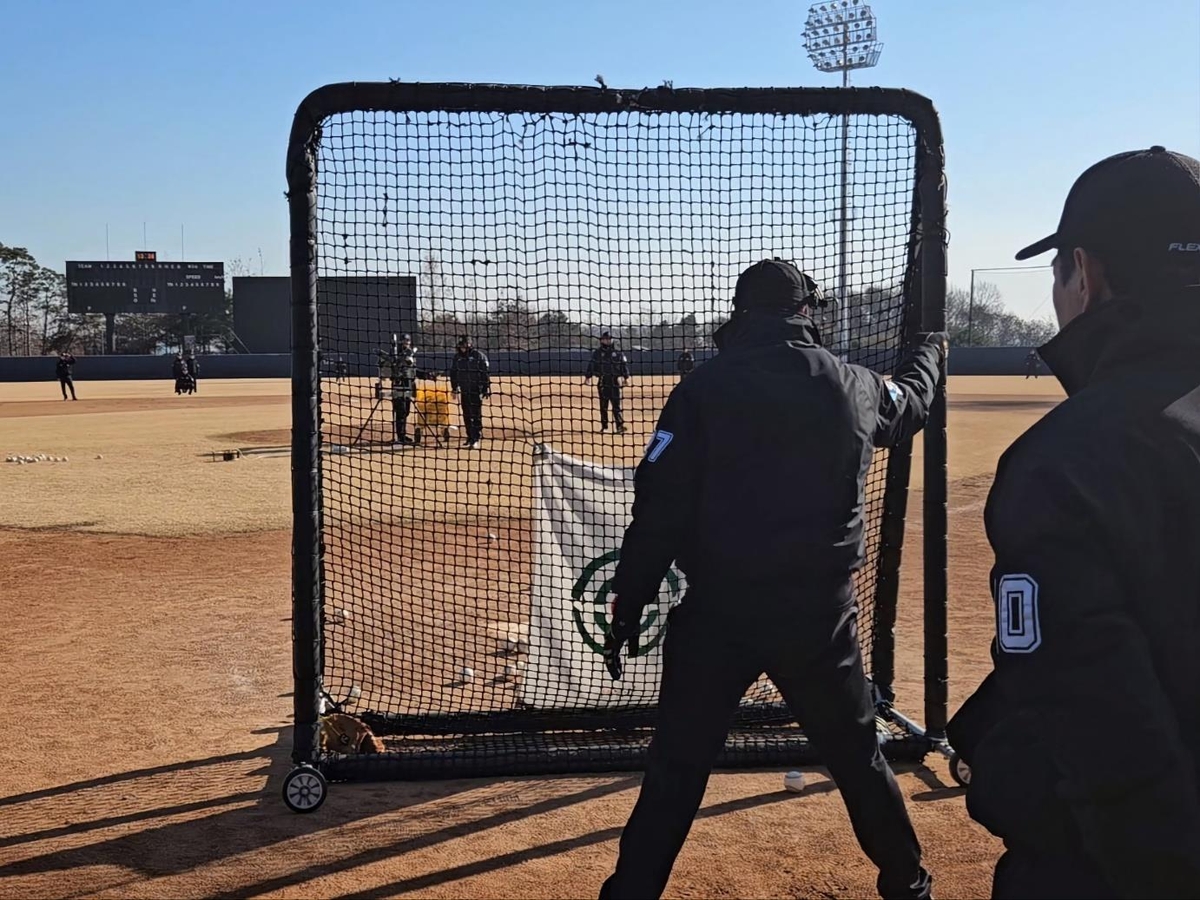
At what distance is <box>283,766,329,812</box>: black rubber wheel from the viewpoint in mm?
4852

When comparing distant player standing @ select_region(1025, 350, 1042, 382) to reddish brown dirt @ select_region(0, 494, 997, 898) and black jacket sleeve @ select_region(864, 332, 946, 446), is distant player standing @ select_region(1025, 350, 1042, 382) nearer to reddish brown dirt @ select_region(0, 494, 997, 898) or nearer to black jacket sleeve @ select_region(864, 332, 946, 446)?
reddish brown dirt @ select_region(0, 494, 997, 898)

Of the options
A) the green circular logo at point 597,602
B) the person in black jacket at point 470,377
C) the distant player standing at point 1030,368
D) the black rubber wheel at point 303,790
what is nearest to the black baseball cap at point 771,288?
the green circular logo at point 597,602

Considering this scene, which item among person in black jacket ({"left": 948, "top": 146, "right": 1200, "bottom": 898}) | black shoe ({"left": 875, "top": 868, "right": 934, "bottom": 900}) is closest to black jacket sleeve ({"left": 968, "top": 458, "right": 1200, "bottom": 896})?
person in black jacket ({"left": 948, "top": 146, "right": 1200, "bottom": 898})

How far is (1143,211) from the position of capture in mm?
1805

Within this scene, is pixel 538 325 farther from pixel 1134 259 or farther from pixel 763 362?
pixel 1134 259

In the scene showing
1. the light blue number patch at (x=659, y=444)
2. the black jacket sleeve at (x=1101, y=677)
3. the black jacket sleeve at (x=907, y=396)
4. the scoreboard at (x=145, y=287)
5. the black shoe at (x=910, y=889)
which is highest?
the scoreboard at (x=145, y=287)

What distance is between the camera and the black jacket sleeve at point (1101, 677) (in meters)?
1.58

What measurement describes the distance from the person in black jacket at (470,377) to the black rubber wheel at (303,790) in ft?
10.3

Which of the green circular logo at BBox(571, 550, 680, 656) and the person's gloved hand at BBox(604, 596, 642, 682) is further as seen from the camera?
the green circular logo at BBox(571, 550, 680, 656)

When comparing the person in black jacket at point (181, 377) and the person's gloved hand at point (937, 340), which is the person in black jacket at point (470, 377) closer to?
the person's gloved hand at point (937, 340)

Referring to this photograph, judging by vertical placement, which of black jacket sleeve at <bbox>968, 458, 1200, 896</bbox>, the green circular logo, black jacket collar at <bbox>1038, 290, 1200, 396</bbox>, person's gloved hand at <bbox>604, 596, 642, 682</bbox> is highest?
black jacket collar at <bbox>1038, 290, 1200, 396</bbox>

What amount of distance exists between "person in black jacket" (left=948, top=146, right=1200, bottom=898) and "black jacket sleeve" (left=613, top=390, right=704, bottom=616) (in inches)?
60.4

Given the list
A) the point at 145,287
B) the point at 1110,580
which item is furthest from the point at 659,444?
the point at 145,287

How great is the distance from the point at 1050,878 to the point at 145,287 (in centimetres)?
6677
